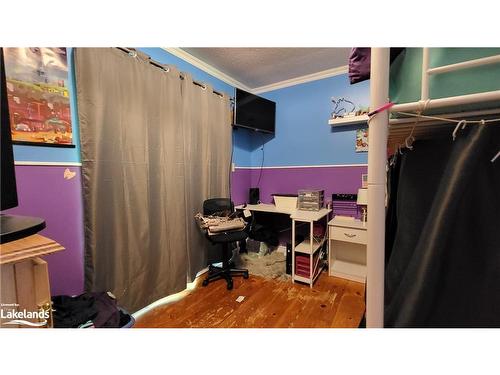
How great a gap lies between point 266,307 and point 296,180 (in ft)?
5.34

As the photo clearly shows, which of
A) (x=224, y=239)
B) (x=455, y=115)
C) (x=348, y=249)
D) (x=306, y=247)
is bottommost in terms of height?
(x=348, y=249)

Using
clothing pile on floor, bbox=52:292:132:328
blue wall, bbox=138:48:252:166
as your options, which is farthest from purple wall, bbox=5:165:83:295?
blue wall, bbox=138:48:252:166

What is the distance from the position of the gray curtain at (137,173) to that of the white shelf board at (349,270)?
1528 mm

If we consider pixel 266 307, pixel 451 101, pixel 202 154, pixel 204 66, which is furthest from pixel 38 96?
pixel 266 307

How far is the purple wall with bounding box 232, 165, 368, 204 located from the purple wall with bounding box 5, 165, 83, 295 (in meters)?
1.72

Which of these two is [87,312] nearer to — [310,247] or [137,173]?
[137,173]

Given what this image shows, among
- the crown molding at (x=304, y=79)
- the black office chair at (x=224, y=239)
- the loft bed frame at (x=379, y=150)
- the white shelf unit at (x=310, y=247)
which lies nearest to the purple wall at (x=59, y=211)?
the black office chair at (x=224, y=239)

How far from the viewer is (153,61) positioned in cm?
161

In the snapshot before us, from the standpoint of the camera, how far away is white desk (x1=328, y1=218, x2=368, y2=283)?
2012mm

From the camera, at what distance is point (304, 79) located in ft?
8.39

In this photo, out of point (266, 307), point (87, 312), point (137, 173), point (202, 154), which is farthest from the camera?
point (202, 154)

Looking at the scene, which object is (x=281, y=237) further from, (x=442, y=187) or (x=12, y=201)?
(x=12, y=201)
